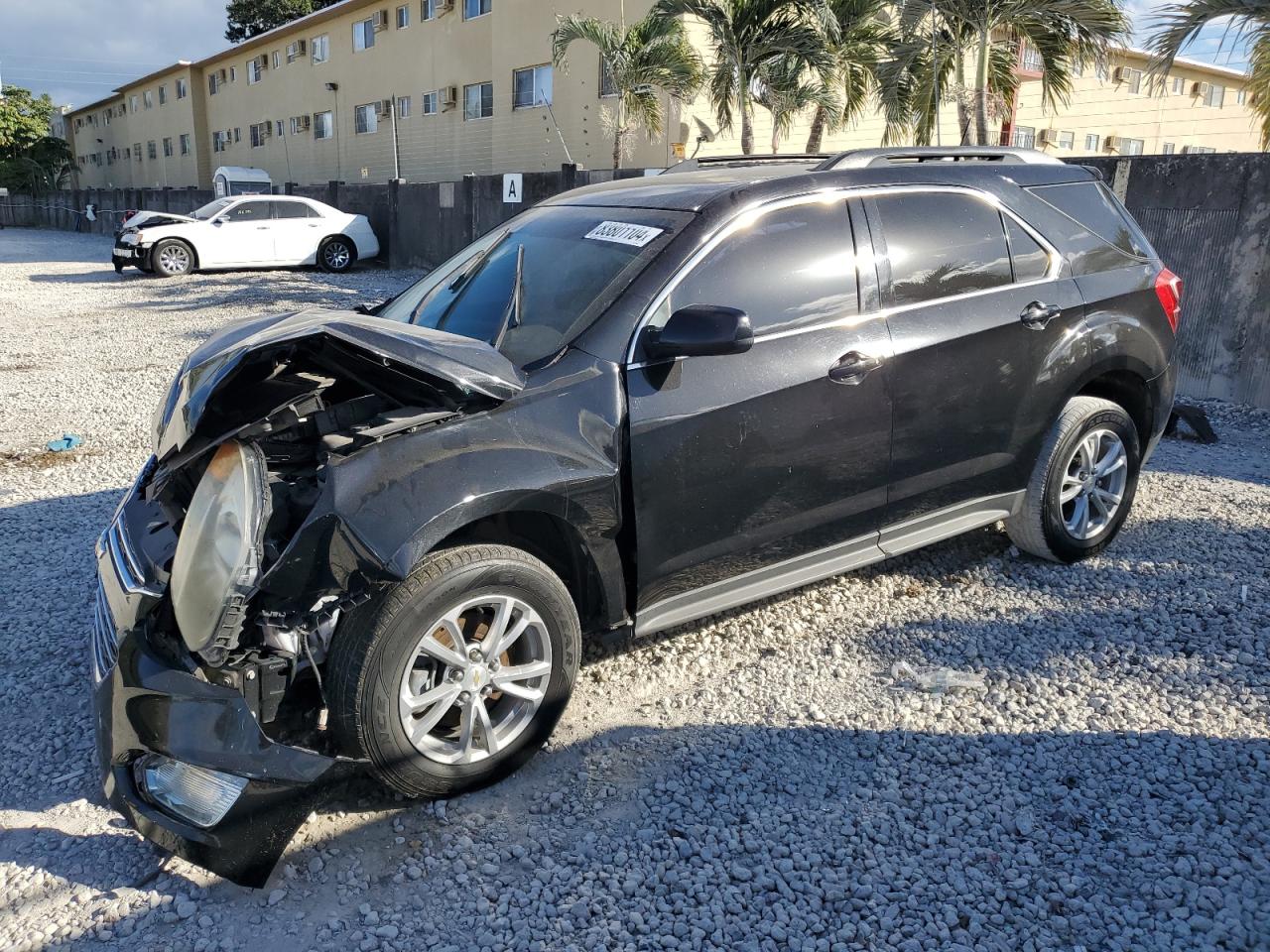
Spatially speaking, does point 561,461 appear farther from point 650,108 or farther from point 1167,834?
point 650,108

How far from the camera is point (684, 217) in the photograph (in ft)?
11.4

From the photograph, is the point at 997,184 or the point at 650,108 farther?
the point at 650,108

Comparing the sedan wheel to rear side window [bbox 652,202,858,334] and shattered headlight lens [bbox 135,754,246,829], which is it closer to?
rear side window [bbox 652,202,858,334]

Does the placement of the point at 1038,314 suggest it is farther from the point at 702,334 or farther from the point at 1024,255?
the point at 702,334

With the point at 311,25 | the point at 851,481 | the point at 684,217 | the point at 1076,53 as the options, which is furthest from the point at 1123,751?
the point at 311,25

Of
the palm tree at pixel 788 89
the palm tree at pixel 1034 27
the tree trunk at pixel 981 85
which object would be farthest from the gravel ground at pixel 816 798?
the palm tree at pixel 788 89

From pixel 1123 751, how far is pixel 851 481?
133 cm

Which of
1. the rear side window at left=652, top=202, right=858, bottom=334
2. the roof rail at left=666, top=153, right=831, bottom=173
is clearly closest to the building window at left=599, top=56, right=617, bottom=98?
the roof rail at left=666, top=153, right=831, bottom=173

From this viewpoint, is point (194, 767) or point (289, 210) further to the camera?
point (289, 210)

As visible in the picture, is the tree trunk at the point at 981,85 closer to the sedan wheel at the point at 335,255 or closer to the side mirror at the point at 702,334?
the side mirror at the point at 702,334

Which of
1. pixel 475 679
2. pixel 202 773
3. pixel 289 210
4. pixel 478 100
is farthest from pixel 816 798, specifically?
pixel 478 100

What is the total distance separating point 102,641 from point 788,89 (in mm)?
14916

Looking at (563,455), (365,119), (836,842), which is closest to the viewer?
(836,842)

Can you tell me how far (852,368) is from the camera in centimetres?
356
